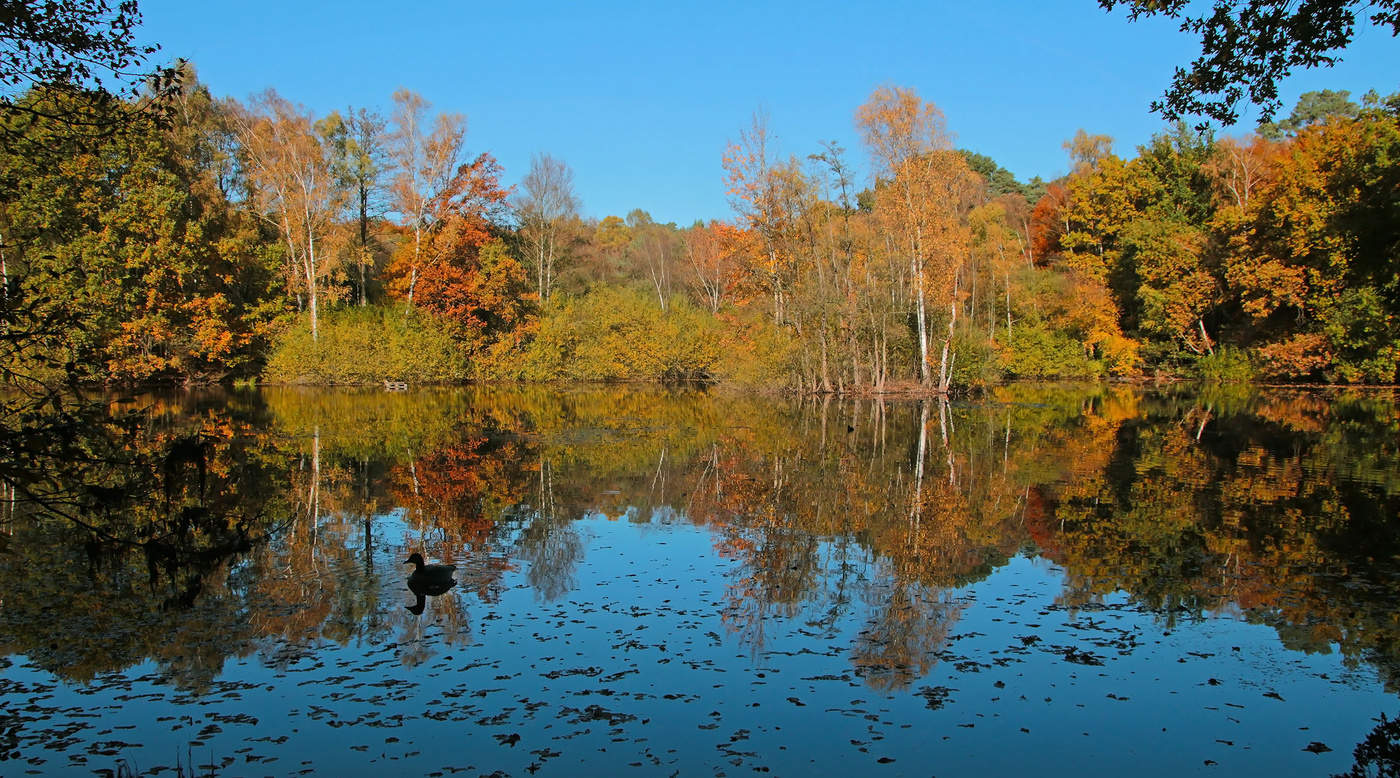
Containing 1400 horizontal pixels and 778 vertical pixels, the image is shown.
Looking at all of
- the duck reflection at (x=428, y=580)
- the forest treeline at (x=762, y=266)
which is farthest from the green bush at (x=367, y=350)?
the duck reflection at (x=428, y=580)

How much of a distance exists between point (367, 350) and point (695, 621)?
35.6 meters

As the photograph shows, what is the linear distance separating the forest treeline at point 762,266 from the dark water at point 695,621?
1835 cm

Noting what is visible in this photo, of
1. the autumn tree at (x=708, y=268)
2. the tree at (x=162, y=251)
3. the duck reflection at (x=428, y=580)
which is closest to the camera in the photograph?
the duck reflection at (x=428, y=580)

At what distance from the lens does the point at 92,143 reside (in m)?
6.57

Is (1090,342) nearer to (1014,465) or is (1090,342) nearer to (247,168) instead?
(1014,465)

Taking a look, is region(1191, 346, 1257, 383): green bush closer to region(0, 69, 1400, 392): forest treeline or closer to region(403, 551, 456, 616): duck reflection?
region(0, 69, 1400, 392): forest treeline

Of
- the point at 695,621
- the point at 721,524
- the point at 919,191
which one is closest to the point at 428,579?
the point at 695,621

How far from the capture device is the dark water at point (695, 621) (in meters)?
4.79

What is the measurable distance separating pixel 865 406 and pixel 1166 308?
22.1 m

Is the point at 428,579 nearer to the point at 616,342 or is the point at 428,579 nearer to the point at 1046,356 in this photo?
the point at 616,342

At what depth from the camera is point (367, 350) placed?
39250 millimetres

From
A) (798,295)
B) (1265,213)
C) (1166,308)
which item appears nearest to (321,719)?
(798,295)

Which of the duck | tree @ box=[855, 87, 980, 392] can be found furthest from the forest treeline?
the duck

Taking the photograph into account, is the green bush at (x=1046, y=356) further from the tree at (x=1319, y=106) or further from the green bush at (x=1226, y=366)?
the tree at (x=1319, y=106)
